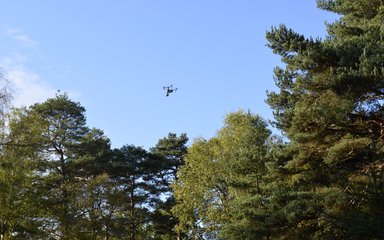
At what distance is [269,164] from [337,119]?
3.62 meters

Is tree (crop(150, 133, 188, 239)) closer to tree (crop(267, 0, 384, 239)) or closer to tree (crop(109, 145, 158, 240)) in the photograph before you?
tree (crop(109, 145, 158, 240))

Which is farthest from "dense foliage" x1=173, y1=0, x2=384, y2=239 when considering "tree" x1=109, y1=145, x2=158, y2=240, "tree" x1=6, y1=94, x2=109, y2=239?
"tree" x1=109, y1=145, x2=158, y2=240

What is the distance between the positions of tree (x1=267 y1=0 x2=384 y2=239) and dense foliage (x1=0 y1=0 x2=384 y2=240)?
0.04m

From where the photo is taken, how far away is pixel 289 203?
14.6 meters

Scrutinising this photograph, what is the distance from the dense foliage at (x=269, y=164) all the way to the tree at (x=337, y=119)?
0.04 m

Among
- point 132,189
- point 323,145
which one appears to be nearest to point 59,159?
point 132,189

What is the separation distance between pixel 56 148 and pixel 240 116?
1142 cm

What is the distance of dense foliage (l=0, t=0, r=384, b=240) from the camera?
1147cm

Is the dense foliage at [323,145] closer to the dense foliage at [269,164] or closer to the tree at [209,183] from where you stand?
the dense foliage at [269,164]

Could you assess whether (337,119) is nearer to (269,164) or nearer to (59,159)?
(269,164)

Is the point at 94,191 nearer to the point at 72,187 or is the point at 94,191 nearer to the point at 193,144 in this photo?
the point at 72,187

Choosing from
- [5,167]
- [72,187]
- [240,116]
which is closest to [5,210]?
[5,167]

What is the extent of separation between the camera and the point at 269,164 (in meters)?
14.7

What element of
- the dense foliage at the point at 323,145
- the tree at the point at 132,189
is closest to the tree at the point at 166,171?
the tree at the point at 132,189
